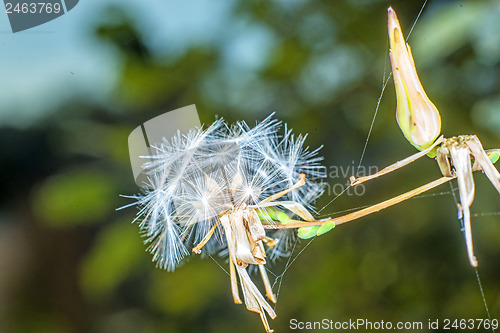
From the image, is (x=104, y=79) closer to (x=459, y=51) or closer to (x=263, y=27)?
(x=263, y=27)

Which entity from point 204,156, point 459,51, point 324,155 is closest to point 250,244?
point 204,156

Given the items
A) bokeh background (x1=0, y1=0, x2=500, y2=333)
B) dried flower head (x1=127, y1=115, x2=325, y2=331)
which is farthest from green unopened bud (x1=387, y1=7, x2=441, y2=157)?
bokeh background (x1=0, y1=0, x2=500, y2=333)

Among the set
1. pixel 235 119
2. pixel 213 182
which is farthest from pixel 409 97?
pixel 235 119

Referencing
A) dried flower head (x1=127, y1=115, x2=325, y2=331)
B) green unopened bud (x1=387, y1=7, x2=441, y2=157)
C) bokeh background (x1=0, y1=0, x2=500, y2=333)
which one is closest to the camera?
green unopened bud (x1=387, y1=7, x2=441, y2=157)

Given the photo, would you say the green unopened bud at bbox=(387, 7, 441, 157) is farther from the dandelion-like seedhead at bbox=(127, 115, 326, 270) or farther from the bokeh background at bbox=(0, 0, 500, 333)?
the bokeh background at bbox=(0, 0, 500, 333)

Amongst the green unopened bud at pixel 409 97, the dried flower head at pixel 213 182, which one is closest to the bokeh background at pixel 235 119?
the dried flower head at pixel 213 182

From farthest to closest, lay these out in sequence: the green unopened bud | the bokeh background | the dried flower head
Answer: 1. the bokeh background
2. the dried flower head
3. the green unopened bud

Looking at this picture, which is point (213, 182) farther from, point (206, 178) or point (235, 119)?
point (235, 119)
